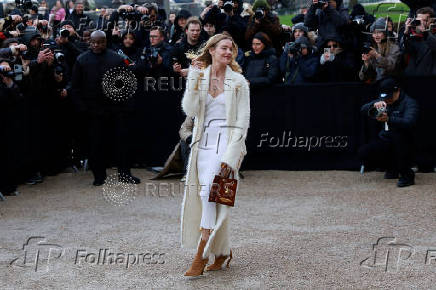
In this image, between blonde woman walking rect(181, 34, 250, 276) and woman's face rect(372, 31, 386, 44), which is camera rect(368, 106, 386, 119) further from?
blonde woman walking rect(181, 34, 250, 276)

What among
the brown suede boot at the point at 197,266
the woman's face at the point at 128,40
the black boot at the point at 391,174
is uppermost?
the woman's face at the point at 128,40

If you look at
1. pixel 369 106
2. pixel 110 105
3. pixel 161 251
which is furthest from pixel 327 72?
pixel 161 251

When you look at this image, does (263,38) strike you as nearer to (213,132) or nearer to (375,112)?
(375,112)

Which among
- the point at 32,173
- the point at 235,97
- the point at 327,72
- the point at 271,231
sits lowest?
the point at 32,173

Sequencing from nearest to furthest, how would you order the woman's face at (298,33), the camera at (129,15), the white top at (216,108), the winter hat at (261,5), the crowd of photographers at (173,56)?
the white top at (216,108), the crowd of photographers at (173,56), the woman's face at (298,33), the winter hat at (261,5), the camera at (129,15)

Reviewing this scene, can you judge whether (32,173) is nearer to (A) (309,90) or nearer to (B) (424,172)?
(A) (309,90)

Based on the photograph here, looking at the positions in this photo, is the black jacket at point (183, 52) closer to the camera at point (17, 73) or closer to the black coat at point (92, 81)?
the black coat at point (92, 81)

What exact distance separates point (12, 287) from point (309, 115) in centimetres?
695

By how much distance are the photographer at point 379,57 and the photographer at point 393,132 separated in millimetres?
330

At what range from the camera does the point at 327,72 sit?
507 inches

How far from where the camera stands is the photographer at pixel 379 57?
1208cm

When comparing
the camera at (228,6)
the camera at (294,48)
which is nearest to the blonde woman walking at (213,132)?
the camera at (294,48)

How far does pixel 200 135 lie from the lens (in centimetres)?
717

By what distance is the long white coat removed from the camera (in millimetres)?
7086
